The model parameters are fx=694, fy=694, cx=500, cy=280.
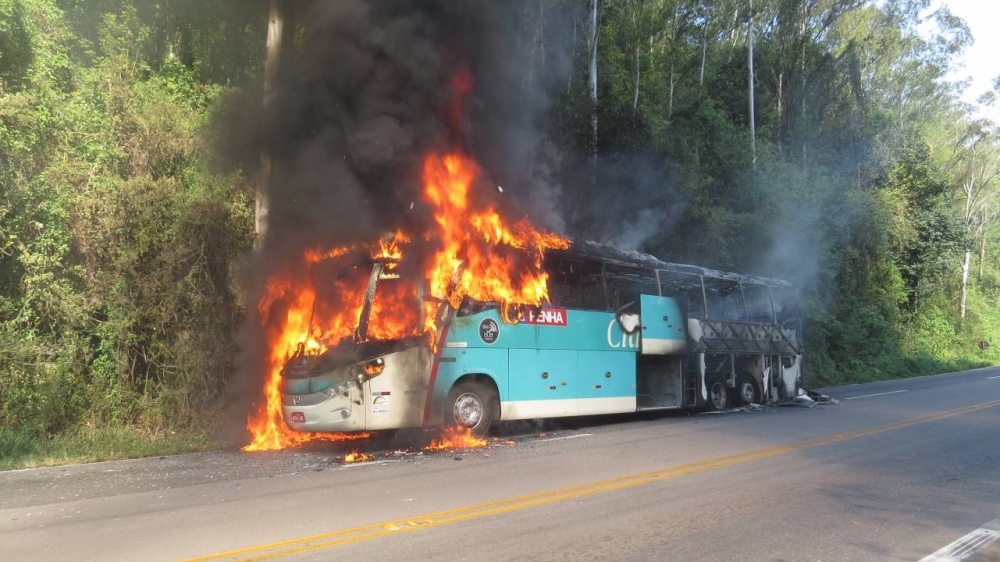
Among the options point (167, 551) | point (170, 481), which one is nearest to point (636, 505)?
point (167, 551)

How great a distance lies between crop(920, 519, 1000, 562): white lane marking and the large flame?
6211mm

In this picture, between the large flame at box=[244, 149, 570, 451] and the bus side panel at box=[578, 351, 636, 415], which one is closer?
the large flame at box=[244, 149, 570, 451]

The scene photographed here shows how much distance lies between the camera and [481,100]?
12930 mm

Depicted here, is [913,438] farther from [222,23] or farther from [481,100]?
[222,23]

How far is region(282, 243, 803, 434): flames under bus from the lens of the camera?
901 centimetres

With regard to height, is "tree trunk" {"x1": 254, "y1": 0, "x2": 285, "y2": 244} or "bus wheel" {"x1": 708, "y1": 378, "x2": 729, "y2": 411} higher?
"tree trunk" {"x1": 254, "y1": 0, "x2": 285, "y2": 244}

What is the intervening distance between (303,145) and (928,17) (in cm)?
4640

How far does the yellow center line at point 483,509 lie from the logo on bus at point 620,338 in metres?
3.52

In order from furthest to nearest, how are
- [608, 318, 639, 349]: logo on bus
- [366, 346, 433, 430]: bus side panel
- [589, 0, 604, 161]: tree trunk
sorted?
[589, 0, 604, 161]: tree trunk
[608, 318, 639, 349]: logo on bus
[366, 346, 433, 430]: bus side panel

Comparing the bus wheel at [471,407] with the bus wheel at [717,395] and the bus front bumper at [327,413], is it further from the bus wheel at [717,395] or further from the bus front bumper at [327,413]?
the bus wheel at [717,395]

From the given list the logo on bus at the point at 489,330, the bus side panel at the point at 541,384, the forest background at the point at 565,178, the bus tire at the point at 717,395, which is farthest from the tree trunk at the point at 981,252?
the logo on bus at the point at 489,330

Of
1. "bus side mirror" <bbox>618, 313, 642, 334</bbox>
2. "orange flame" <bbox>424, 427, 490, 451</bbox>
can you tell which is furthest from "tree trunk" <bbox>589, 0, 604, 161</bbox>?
"orange flame" <bbox>424, 427, 490, 451</bbox>

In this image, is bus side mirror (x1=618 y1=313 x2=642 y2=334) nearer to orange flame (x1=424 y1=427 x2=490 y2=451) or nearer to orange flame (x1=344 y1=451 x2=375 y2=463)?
orange flame (x1=424 y1=427 x2=490 y2=451)

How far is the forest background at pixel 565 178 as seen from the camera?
35.7 ft
